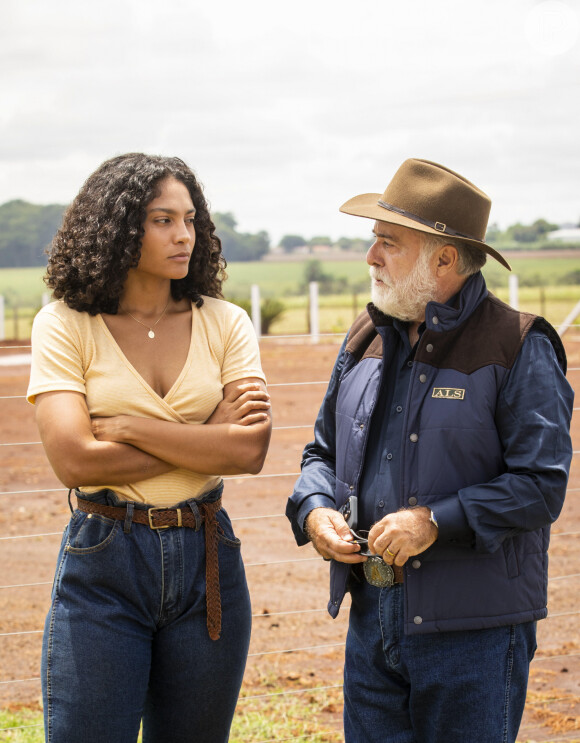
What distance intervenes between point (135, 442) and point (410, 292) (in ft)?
2.80

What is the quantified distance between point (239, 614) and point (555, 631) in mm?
3485

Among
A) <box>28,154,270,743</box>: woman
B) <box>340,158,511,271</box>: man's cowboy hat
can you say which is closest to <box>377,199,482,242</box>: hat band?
<box>340,158,511,271</box>: man's cowboy hat

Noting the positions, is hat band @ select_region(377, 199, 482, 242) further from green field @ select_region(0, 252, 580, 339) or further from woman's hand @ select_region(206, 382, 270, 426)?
green field @ select_region(0, 252, 580, 339)

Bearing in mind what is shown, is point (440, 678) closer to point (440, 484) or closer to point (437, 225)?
point (440, 484)

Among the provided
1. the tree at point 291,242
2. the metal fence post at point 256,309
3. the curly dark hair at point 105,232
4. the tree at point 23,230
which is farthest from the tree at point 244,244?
the curly dark hair at point 105,232

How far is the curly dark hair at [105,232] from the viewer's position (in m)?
2.55

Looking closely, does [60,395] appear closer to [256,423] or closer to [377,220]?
[256,423]

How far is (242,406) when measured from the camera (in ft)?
8.54

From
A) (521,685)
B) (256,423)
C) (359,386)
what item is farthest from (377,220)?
(521,685)

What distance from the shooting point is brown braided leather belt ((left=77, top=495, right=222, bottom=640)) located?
2.46m

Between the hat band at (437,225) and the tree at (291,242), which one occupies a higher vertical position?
the tree at (291,242)

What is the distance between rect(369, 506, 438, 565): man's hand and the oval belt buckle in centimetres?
12

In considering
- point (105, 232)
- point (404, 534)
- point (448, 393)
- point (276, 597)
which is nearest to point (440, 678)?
point (404, 534)

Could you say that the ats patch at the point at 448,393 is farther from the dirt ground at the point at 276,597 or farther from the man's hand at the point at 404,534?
the dirt ground at the point at 276,597
